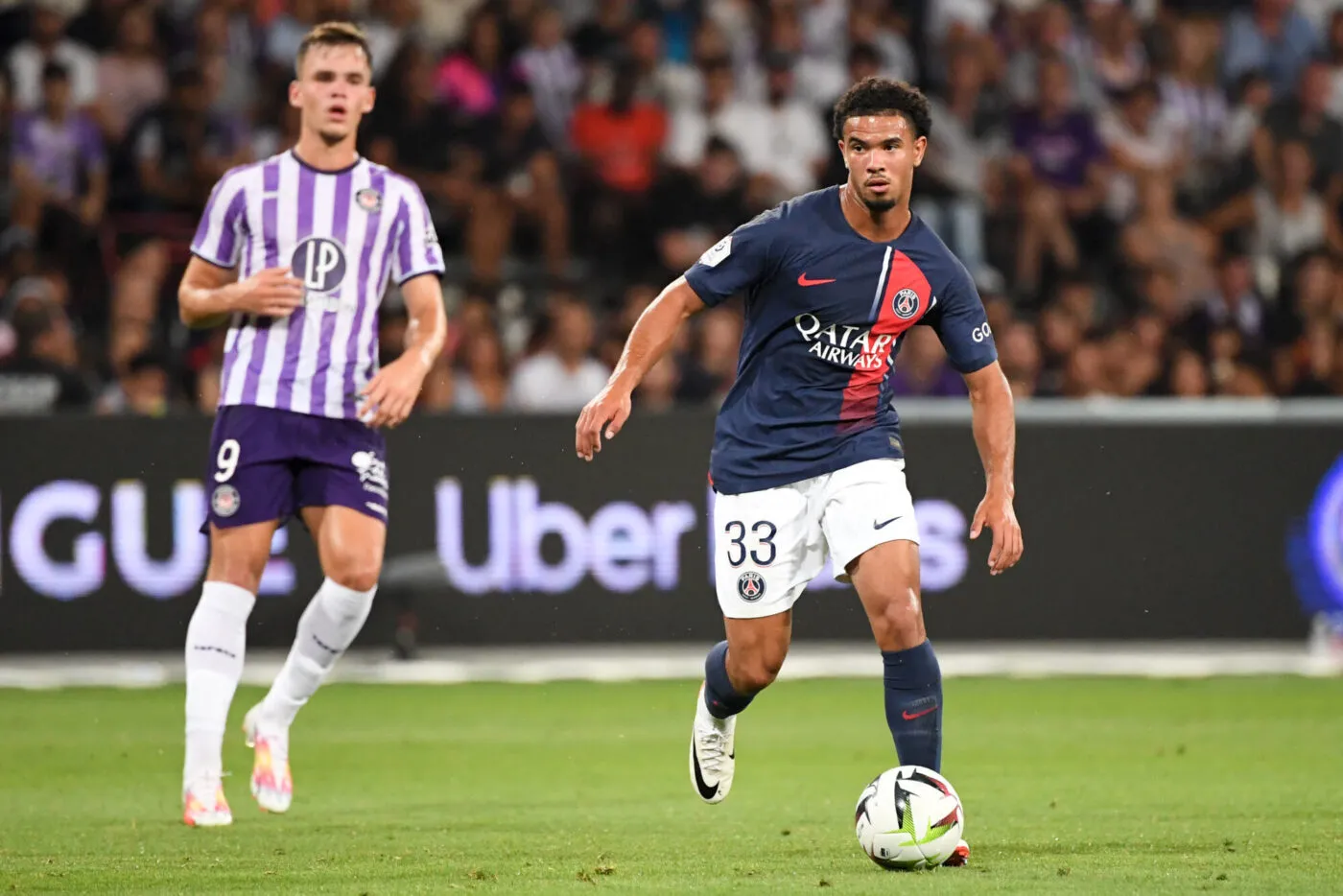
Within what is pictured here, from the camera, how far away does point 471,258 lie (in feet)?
49.3

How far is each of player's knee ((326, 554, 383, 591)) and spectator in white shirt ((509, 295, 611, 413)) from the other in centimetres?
616

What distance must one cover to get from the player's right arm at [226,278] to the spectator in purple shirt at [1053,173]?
938 centimetres

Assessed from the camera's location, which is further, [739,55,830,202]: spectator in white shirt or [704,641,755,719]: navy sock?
[739,55,830,202]: spectator in white shirt

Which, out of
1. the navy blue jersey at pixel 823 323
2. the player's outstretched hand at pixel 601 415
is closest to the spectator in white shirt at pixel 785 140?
the navy blue jersey at pixel 823 323

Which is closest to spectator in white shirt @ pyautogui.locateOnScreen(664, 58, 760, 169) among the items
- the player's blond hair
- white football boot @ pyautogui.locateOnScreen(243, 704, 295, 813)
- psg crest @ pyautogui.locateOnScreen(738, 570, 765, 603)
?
the player's blond hair

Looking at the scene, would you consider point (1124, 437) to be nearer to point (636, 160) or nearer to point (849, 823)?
point (636, 160)

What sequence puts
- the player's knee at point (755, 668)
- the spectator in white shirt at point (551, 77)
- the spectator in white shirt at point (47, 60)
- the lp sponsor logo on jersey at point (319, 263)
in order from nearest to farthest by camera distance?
the player's knee at point (755, 668) < the lp sponsor logo on jersey at point (319, 263) < the spectator in white shirt at point (47, 60) < the spectator in white shirt at point (551, 77)

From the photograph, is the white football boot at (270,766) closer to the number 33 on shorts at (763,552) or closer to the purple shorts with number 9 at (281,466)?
the purple shorts with number 9 at (281,466)

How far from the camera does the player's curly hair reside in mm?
6254

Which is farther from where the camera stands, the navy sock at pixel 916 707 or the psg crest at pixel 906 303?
the psg crest at pixel 906 303

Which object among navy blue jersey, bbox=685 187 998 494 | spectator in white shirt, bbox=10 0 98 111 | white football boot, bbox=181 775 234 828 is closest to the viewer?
navy blue jersey, bbox=685 187 998 494

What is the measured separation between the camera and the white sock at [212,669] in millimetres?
7020

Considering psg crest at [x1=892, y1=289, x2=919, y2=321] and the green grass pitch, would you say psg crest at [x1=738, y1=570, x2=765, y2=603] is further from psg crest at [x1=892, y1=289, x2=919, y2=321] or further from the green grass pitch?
psg crest at [x1=892, y1=289, x2=919, y2=321]

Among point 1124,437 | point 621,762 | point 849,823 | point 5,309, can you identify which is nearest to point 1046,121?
point 1124,437
